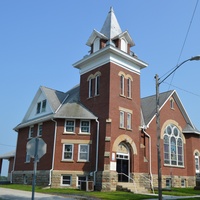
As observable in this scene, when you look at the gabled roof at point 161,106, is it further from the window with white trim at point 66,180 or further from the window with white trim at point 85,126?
the window with white trim at point 66,180

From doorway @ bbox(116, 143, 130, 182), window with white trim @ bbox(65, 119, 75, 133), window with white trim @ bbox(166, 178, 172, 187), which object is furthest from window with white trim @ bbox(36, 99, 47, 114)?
window with white trim @ bbox(166, 178, 172, 187)

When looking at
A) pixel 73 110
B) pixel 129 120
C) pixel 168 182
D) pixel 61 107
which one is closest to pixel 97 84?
pixel 73 110

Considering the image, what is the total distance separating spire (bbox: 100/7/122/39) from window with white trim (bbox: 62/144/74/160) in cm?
1220

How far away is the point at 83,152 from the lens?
26641 millimetres

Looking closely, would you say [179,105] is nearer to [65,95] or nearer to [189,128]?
[189,128]

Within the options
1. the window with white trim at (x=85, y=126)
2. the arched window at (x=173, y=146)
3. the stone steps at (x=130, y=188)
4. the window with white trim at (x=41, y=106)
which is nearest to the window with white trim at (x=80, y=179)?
the stone steps at (x=130, y=188)

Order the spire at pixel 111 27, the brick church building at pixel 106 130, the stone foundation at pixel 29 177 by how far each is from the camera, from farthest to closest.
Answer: the spire at pixel 111 27
the stone foundation at pixel 29 177
the brick church building at pixel 106 130

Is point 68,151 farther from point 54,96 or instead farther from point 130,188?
point 54,96

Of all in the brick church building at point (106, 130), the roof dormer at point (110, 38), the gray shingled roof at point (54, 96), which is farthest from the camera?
the roof dormer at point (110, 38)

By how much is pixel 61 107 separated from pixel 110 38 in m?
8.91

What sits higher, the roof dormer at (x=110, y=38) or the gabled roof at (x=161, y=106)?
the roof dormer at (x=110, y=38)

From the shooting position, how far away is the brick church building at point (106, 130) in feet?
85.5

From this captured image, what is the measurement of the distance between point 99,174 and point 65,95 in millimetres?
11289

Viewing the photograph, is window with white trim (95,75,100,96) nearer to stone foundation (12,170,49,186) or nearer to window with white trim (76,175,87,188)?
window with white trim (76,175,87,188)
